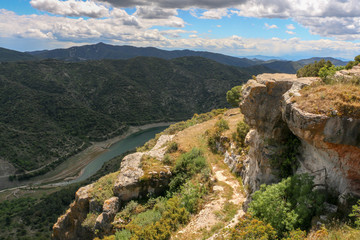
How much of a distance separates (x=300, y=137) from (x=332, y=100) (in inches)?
69.2

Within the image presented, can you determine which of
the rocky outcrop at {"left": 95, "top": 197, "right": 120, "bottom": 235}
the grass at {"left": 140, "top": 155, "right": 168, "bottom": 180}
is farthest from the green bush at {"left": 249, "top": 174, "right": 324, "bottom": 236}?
the rocky outcrop at {"left": 95, "top": 197, "right": 120, "bottom": 235}

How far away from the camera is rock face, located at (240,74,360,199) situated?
23.4ft

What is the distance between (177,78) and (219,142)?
Result: 15507cm

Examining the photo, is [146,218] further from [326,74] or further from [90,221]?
[326,74]

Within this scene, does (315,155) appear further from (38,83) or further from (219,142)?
(38,83)

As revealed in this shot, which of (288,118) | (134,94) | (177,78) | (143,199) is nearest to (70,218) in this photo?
(143,199)

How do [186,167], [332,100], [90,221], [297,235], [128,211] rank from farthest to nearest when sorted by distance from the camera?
[186,167]
[90,221]
[128,211]
[332,100]
[297,235]

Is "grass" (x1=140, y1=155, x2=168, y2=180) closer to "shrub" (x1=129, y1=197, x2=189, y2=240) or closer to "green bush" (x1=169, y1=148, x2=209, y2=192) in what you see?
"green bush" (x1=169, y1=148, x2=209, y2=192)

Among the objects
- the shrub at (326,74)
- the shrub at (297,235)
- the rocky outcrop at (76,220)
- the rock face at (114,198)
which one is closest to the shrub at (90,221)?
the rock face at (114,198)

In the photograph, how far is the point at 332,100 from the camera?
7.36 metres

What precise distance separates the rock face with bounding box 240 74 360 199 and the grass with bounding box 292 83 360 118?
0.74ft

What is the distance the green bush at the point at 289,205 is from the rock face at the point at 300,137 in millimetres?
806

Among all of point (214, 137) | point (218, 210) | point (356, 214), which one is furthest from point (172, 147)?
point (356, 214)

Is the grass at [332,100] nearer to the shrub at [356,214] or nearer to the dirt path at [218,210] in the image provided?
the shrub at [356,214]
